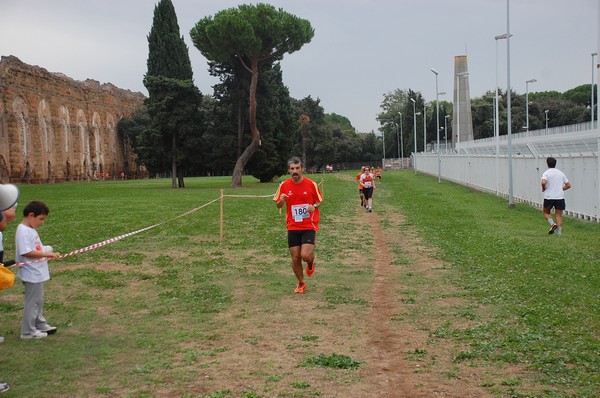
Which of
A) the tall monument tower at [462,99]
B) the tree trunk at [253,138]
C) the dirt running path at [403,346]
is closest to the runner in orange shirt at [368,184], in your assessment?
the dirt running path at [403,346]

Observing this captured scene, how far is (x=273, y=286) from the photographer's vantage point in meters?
9.85

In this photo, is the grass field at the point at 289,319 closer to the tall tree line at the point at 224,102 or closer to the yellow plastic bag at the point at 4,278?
the yellow plastic bag at the point at 4,278

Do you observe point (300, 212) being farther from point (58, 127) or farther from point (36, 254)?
point (58, 127)

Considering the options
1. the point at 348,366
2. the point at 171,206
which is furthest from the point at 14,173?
the point at 348,366

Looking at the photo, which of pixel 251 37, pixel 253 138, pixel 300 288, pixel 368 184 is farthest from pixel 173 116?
pixel 300 288

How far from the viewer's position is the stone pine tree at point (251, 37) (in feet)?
145

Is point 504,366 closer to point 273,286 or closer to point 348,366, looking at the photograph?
point 348,366

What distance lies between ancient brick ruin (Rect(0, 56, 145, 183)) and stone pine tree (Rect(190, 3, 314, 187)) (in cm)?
1643

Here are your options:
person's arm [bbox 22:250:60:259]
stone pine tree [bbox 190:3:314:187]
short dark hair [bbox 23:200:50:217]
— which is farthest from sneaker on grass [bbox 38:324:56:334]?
stone pine tree [bbox 190:3:314:187]

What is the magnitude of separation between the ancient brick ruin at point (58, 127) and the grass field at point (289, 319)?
40542 millimetres

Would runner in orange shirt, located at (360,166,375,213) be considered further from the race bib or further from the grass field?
the race bib

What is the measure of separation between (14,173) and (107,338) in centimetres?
4856

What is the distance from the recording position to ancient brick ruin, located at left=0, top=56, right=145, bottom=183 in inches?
2035

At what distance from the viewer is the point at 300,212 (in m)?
9.37
